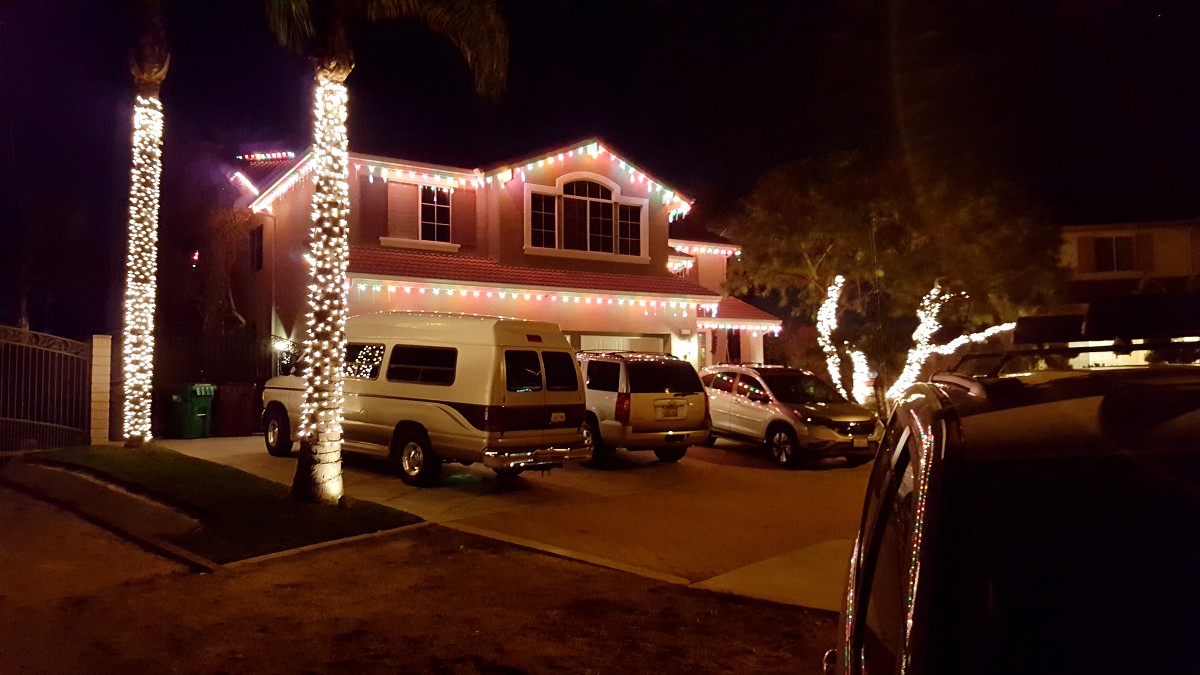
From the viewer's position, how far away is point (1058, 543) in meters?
1.93

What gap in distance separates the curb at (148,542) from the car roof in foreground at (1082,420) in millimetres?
7962

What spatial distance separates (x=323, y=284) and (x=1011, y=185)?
665 inches

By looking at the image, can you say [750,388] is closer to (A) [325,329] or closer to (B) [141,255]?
→ (A) [325,329]

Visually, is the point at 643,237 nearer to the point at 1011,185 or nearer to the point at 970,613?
the point at 1011,185

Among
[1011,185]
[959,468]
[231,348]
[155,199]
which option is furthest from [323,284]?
[1011,185]

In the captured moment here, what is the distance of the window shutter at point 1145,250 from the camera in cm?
3180

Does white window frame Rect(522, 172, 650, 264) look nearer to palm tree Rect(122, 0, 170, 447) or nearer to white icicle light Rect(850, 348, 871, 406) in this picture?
white icicle light Rect(850, 348, 871, 406)

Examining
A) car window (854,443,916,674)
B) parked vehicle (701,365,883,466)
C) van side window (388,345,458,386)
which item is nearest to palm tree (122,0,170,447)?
van side window (388,345,458,386)

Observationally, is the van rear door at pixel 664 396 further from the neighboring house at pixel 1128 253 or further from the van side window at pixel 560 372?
the neighboring house at pixel 1128 253

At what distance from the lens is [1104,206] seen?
3366cm

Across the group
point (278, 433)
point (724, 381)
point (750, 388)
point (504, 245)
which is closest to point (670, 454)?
point (750, 388)

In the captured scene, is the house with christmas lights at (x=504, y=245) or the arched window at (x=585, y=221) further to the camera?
the arched window at (x=585, y=221)

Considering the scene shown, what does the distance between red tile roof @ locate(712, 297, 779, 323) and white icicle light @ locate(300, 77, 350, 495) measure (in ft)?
60.6

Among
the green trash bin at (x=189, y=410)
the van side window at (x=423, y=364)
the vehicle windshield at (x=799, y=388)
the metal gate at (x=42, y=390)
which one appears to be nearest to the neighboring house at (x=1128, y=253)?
the vehicle windshield at (x=799, y=388)
